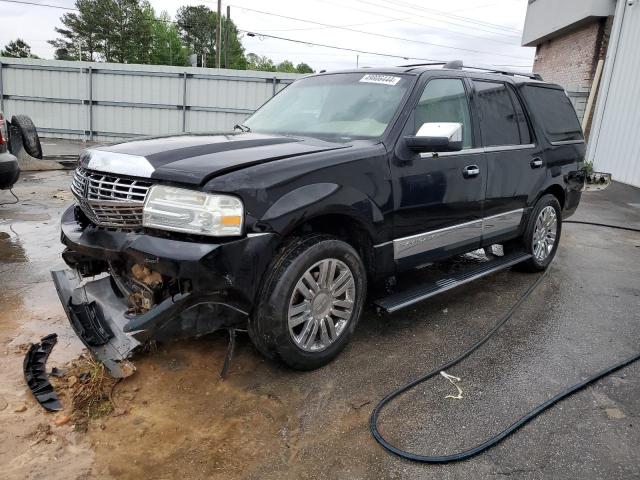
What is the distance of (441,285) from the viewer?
4000mm

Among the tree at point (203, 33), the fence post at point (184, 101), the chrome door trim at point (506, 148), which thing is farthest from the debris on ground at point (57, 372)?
the tree at point (203, 33)

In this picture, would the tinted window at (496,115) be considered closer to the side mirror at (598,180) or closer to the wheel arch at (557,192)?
the wheel arch at (557,192)

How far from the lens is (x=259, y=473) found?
237cm

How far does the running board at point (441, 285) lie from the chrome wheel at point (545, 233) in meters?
0.24

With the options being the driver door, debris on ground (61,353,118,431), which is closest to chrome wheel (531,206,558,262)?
the driver door

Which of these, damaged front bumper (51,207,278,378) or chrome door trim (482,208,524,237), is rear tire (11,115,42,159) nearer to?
damaged front bumper (51,207,278,378)

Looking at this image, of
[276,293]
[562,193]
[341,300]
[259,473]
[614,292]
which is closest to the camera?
[259,473]

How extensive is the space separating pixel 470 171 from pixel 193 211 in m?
2.33

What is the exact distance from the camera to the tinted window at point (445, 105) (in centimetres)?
383

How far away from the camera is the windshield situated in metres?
3.72

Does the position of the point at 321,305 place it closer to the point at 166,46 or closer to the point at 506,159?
the point at 506,159

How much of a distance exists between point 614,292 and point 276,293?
12.4ft

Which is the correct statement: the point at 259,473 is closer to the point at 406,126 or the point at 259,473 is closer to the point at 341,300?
the point at 341,300

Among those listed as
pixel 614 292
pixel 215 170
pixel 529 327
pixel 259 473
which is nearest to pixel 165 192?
pixel 215 170
